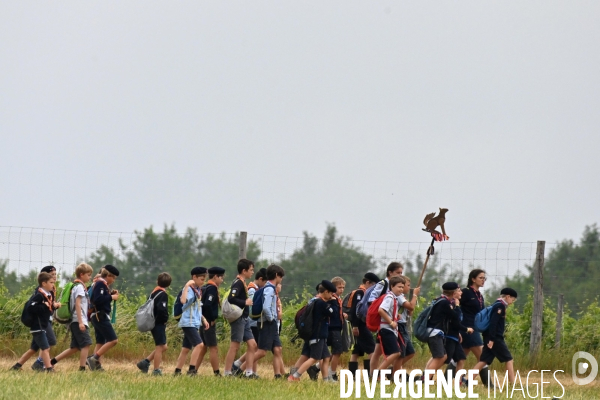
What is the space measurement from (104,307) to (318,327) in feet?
9.37

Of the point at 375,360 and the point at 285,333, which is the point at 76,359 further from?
the point at 375,360

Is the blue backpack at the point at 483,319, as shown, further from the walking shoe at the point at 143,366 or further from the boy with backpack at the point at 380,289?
the walking shoe at the point at 143,366

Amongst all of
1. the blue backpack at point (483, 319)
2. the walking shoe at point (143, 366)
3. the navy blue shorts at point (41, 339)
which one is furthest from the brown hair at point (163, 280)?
the blue backpack at point (483, 319)

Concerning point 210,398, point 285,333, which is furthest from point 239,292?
point 285,333

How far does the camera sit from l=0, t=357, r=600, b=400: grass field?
11039mm

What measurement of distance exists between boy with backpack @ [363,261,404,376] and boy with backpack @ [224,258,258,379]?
164cm

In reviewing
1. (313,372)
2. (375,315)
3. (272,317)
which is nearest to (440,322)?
(375,315)

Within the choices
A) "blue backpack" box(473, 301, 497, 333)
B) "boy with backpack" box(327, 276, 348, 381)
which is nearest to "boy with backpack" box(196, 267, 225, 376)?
"boy with backpack" box(327, 276, 348, 381)

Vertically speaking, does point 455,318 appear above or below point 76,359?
above

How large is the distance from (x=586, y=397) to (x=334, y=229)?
227ft

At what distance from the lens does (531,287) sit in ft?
61.5

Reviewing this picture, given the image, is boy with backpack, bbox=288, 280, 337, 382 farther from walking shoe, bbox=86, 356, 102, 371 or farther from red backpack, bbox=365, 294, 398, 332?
walking shoe, bbox=86, 356, 102, 371

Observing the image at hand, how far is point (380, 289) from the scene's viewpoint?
14.5 meters

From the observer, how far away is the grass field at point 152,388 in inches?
435
